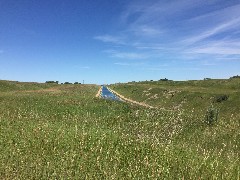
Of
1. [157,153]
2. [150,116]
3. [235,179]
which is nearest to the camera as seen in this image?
[235,179]

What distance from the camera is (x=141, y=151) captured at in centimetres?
1173

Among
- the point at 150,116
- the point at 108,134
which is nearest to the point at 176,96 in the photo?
the point at 150,116

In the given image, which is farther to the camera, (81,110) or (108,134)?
(81,110)

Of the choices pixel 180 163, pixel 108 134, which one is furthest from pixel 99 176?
pixel 108 134

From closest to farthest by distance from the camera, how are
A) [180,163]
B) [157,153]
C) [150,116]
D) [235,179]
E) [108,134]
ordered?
1. [235,179]
2. [180,163]
3. [157,153]
4. [108,134]
5. [150,116]

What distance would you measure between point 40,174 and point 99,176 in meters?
1.64

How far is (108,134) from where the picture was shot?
47.9 feet

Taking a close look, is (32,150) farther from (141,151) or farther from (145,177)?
(145,177)

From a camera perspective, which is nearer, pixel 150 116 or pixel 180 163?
pixel 180 163

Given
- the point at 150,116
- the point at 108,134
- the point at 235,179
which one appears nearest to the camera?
the point at 235,179

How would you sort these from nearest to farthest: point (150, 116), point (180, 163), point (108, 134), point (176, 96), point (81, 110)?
point (180, 163) → point (108, 134) → point (150, 116) → point (81, 110) → point (176, 96)

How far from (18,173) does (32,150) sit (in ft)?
10.0

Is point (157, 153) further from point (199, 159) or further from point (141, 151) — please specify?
point (199, 159)

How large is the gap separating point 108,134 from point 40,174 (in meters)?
6.04
